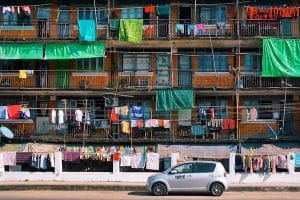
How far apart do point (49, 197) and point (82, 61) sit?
1453cm

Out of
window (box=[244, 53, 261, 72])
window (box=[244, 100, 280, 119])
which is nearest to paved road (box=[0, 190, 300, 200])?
window (box=[244, 100, 280, 119])

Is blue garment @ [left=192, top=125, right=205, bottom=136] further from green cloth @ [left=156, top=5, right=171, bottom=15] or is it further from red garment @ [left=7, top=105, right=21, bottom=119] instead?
red garment @ [left=7, top=105, right=21, bottom=119]

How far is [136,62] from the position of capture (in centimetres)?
4112

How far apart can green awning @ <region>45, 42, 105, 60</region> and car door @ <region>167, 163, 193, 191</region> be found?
12435mm

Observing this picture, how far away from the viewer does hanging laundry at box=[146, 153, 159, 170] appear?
1444 inches

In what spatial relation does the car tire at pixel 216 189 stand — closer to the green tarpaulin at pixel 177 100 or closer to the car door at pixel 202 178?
the car door at pixel 202 178

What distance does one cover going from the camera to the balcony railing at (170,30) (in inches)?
1580

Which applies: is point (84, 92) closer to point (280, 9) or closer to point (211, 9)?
point (211, 9)

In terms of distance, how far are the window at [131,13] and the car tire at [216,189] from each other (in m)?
15.3

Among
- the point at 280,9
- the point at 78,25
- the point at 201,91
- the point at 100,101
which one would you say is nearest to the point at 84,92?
the point at 100,101

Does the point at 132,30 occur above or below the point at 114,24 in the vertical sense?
below

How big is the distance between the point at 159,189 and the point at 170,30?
1380cm

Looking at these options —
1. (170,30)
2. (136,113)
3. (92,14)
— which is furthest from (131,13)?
(136,113)

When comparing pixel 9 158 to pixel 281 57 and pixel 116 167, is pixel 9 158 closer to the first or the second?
pixel 116 167
